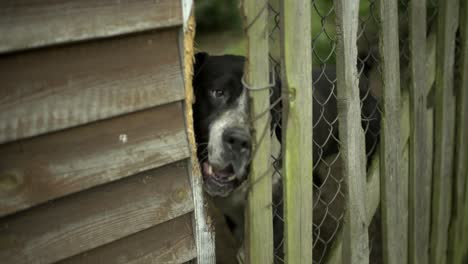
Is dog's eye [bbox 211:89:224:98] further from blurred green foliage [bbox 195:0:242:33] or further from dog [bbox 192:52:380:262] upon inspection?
blurred green foliage [bbox 195:0:242:33]

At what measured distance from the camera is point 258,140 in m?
1.73

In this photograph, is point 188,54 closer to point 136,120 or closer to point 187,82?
point 187,82

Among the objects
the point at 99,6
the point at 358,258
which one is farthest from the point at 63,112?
the point at 358,258

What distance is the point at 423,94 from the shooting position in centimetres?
238

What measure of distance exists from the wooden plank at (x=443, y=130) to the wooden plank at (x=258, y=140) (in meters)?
1.26

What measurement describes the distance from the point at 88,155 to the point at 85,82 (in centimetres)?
23

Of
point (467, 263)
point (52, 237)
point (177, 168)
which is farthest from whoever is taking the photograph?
point (467, 263)

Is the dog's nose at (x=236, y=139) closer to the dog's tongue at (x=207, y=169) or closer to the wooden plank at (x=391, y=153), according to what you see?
the dog's tongue at (x=207, y=169)

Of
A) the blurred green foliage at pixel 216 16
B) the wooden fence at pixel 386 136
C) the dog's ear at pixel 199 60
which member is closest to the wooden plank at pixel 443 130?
the wooden fence at pixel 386 136

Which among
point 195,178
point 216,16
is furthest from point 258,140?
point 216,16

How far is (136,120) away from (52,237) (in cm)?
45

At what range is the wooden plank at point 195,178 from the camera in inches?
62.2

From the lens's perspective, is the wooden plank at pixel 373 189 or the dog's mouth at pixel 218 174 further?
the dog's mouth at pixel 218 174

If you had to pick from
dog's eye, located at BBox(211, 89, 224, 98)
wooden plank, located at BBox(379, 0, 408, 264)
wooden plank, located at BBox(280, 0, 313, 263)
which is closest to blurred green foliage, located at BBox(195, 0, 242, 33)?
dog's eye, located at BBox(211, 89, 224, 98)
